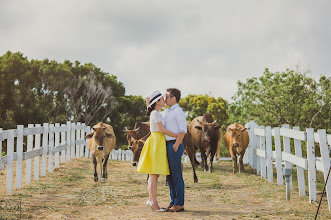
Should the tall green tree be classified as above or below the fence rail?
above

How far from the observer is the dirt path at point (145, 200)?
6.48 meters

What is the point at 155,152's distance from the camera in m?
6.48

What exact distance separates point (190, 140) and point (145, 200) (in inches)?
119

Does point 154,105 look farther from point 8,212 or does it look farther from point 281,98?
point 281,98

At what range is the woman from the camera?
6422 millimetres

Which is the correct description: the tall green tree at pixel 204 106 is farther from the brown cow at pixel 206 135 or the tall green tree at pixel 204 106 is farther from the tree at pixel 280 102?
the brown cow at pixel 206 135

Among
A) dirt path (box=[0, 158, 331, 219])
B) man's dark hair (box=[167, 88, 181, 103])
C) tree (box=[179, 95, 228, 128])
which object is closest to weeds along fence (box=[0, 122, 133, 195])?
dirt path (box=[0, 158, 331, 219])

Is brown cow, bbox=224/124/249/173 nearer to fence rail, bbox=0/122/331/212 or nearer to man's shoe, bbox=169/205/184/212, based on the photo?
fence rail, bbox=0/122/331/212

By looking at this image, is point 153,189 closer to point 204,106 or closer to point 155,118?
point 155,118

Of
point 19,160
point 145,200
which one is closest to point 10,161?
point 19,160

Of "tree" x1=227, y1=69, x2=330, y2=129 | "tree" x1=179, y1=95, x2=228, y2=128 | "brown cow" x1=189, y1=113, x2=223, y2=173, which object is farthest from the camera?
"tree" x1=179, y1=95, x2=228, y2=128

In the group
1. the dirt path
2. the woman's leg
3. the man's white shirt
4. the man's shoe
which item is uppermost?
the man's white shirt

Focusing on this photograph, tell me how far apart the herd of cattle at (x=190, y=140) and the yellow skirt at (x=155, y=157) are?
3.84 meters

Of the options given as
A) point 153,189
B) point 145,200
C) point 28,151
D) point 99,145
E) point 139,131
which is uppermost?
point 139,131
